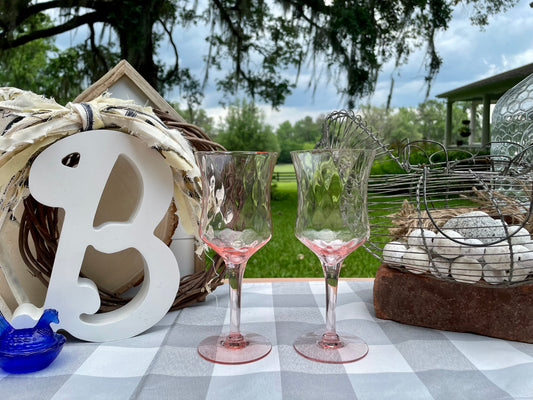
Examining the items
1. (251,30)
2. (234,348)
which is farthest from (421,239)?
(251,30)

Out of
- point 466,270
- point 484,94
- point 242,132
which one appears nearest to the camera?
point 466,270

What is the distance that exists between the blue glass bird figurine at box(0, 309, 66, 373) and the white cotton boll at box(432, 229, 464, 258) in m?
0.61

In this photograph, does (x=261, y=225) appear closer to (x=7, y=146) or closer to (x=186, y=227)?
(x=186, y=227)

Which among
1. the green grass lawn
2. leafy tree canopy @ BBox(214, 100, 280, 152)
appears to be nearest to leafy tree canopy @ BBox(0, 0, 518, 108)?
the green grass lawn

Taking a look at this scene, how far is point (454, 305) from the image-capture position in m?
0.71

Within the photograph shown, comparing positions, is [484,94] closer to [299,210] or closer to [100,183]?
[299,210]

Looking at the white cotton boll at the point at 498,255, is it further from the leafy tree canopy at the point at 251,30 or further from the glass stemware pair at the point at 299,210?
the leafy tree canopy at the point at 251,30

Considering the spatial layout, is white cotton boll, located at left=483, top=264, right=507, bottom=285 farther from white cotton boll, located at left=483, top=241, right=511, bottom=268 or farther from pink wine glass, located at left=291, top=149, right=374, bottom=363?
pink wine glass, located at left=291, top=149, right=374, bottom=363

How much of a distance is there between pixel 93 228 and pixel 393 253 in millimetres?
533

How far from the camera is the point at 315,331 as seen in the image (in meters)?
0.72

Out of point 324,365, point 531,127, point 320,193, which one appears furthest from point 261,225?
point 531,127

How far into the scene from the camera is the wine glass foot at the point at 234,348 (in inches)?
24.0

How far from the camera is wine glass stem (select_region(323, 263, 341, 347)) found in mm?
627

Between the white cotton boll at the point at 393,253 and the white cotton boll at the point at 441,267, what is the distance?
0.06 metres
